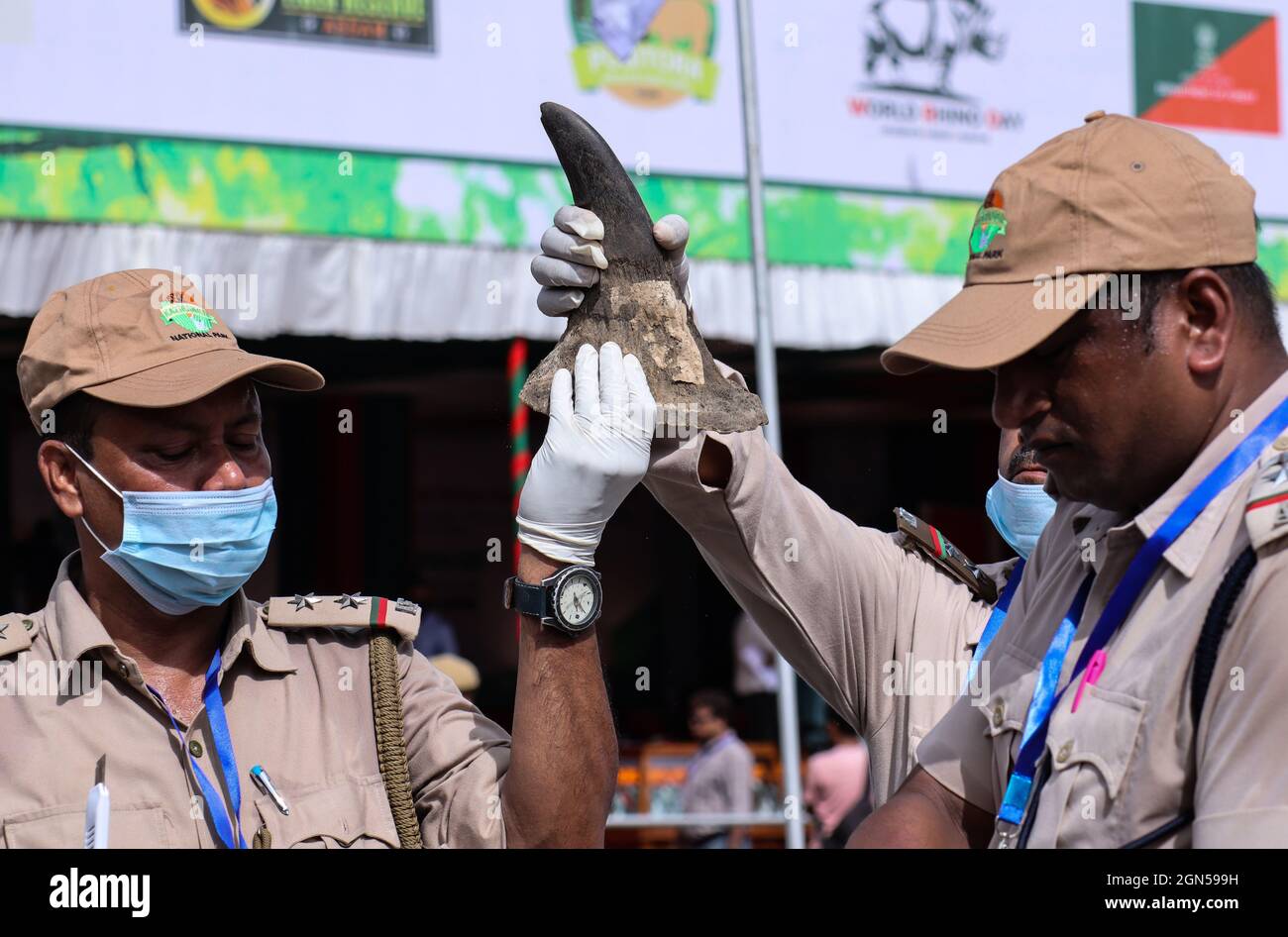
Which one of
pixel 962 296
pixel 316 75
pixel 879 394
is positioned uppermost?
pixel 316 75

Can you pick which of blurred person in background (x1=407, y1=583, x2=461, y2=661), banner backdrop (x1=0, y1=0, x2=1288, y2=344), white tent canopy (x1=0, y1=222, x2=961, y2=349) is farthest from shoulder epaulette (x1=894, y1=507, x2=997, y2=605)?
blurred person in background (x1=407, y1=583, x2=461, y2=661)

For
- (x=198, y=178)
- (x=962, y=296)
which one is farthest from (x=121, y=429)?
(x=198, y=178)

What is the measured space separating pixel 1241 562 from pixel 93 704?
1609 mm

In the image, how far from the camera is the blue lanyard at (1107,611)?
171cm

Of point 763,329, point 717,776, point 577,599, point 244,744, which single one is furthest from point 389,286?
point 577,599

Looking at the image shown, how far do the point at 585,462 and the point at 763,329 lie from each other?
2.95 metres

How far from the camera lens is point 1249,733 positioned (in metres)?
1.51

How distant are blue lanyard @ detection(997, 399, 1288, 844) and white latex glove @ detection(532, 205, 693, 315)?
34.2 inches

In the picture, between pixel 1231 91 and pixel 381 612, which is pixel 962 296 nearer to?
pixel 381 612

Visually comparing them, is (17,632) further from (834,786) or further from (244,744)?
(834,786)

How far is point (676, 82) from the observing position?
22.2 feet

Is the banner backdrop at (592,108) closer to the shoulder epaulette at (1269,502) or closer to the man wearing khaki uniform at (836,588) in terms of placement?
the man wearing khaki uniform at (836,588)

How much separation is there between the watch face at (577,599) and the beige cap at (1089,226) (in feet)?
2.10

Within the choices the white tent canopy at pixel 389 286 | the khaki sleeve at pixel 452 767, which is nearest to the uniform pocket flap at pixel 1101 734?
the khaki sleeve at pixel 452 767
